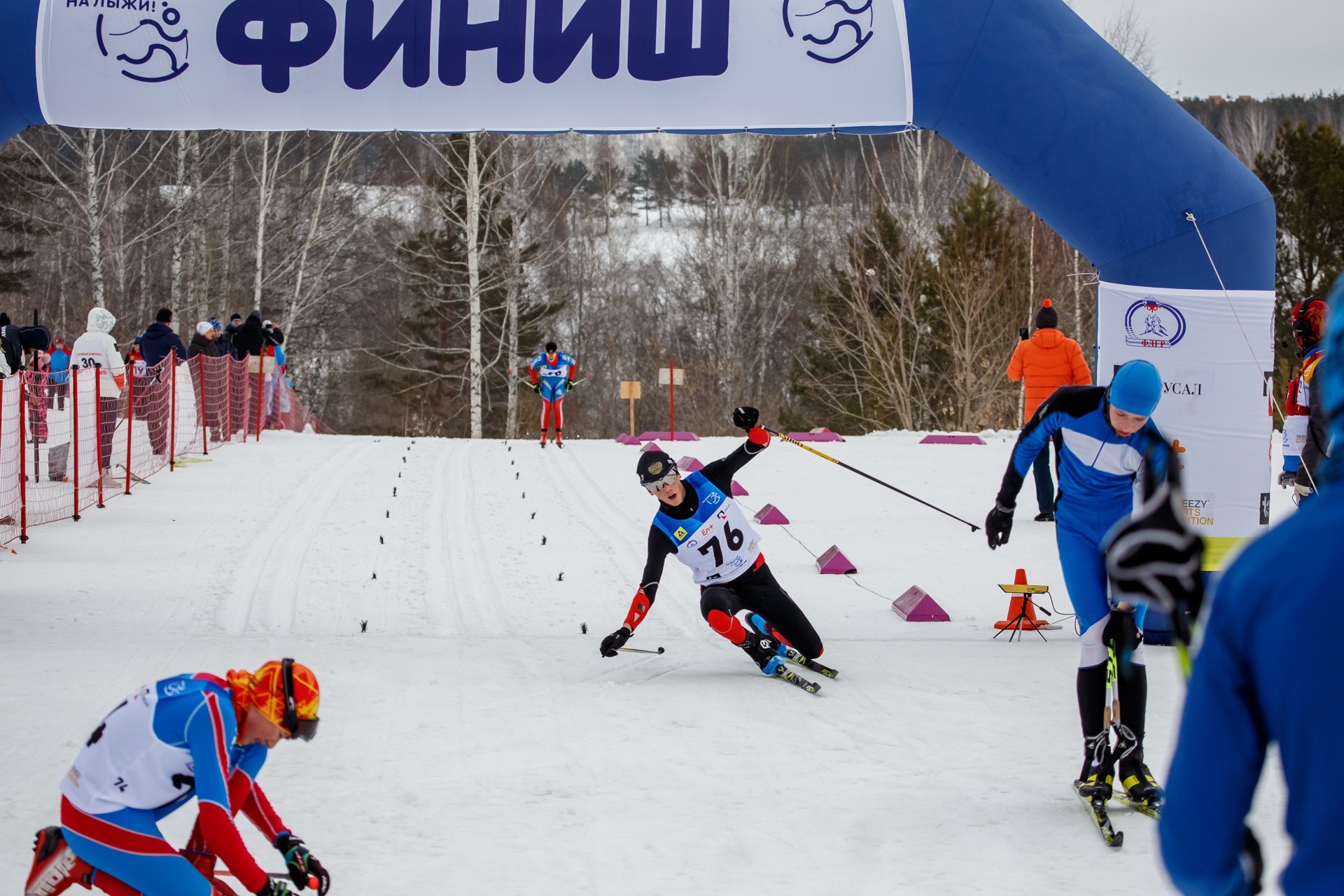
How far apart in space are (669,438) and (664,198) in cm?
4275

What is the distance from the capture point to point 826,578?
9.52m

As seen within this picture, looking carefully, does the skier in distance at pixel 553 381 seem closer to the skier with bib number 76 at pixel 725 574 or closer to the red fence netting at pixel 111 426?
the red fence netting at pixel 111 426

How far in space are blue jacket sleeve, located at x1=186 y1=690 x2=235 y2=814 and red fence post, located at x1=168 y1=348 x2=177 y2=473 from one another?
37.0 feet

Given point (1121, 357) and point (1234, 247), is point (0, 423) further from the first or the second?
point (1234, 247)

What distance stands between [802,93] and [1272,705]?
7182mm

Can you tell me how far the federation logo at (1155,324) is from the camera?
7.24 metres

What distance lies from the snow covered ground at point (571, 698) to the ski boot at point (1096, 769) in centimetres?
14

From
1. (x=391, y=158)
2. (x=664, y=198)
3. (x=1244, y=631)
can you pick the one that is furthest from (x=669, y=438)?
(x=664, y=198)

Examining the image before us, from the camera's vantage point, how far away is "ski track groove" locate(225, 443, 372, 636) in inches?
324

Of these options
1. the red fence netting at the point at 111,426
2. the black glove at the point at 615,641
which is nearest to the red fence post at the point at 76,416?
the red fence netting at the point at 111,426

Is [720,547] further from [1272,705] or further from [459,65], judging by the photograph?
[1272,705]

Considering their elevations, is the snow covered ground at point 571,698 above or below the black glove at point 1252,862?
below

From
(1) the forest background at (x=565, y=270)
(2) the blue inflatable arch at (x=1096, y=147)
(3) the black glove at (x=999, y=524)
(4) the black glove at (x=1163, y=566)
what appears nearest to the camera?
(4) the black glove at (x=1163, y=566)

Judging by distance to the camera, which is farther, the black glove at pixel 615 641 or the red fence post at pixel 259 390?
the red fence post at pixel 259 390
